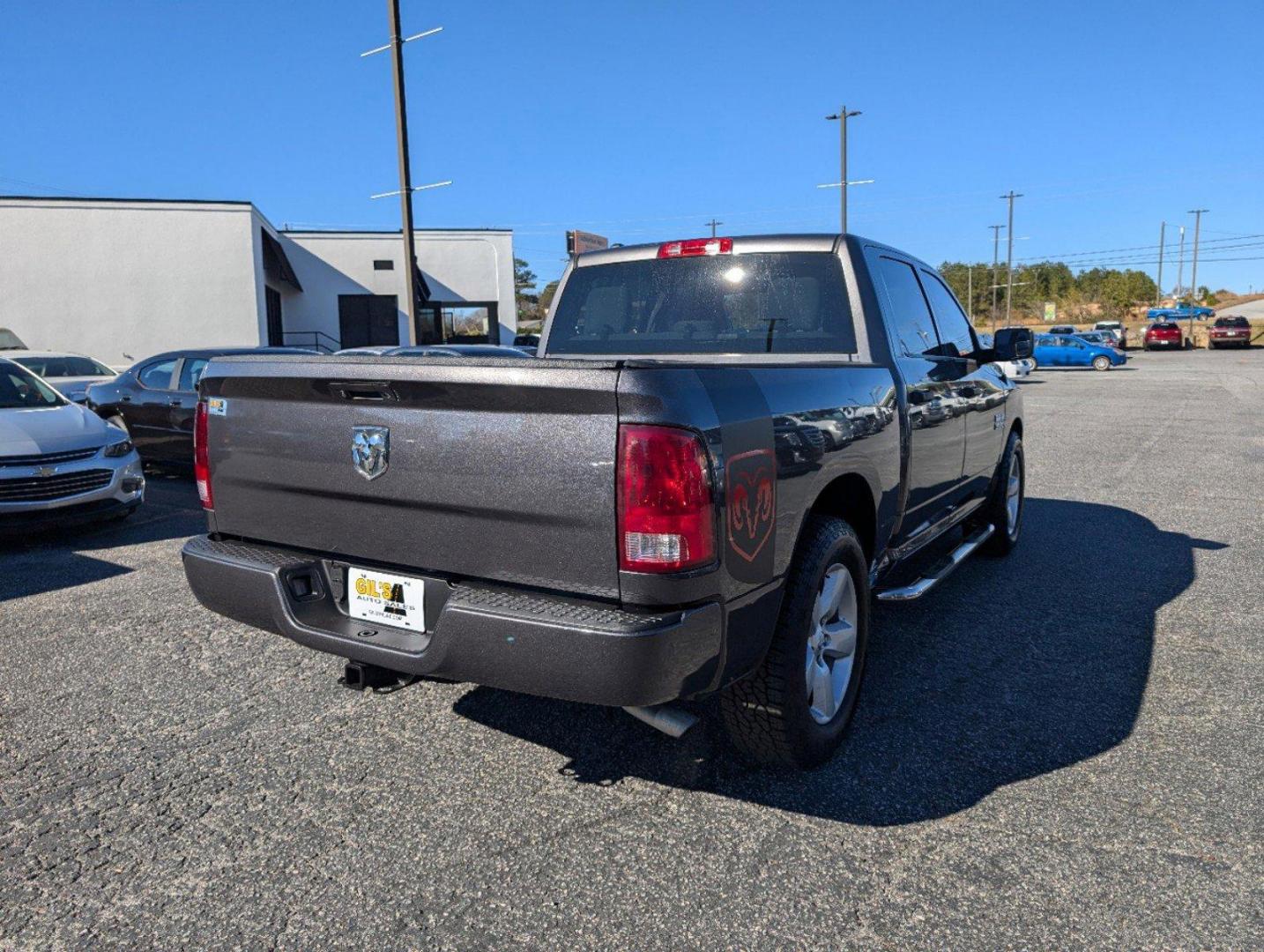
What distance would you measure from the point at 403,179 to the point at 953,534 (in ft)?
48.6

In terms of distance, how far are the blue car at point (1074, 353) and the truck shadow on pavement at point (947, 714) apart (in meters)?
33.0

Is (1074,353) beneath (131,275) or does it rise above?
beneath

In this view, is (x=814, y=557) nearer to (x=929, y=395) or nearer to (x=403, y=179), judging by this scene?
(x=929, y=395)

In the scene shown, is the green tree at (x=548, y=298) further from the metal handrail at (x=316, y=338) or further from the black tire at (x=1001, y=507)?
the metal handrail at (x=316, y=338)

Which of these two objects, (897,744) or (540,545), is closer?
(540,545)

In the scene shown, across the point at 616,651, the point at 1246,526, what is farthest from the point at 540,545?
the point at 1246,526

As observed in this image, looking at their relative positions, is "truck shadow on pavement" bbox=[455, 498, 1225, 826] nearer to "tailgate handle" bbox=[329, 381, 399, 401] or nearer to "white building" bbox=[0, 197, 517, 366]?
"tailgate handle" bbox=[329, 381, 399, 401]

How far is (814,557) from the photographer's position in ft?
10.0

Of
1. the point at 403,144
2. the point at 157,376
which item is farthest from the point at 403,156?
the point at 157,376

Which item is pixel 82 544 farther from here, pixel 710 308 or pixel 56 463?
pixel 710 308

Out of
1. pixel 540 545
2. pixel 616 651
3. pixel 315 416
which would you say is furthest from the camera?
pixel 315 416

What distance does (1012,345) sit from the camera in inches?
219

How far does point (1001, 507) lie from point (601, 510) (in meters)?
4.43

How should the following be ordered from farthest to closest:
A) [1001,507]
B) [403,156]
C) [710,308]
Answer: [403,156], [1001,507], [710,308]
